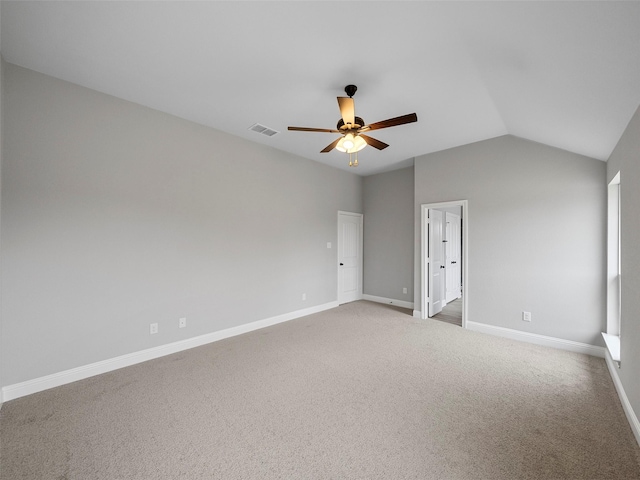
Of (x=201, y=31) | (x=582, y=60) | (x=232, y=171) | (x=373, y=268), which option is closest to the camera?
(x=582, y=60)

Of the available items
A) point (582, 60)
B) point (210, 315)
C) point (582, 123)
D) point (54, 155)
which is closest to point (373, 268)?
point (210, 315)

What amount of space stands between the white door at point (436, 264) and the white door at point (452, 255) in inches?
26.5

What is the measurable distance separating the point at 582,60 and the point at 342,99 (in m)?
1.62

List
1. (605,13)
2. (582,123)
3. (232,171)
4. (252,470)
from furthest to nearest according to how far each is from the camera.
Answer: (232,171) < (582,123) < (252,470) < (605,13)

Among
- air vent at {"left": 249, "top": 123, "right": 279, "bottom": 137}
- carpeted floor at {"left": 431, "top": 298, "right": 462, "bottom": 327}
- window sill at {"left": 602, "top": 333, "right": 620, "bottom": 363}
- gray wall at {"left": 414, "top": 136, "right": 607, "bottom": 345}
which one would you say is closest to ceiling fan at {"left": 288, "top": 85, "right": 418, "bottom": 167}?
air vent at {"left": 249, "top": 123, "right": 279, "bottom": 137}

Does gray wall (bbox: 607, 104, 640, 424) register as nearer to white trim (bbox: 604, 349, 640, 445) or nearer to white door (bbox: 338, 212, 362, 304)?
white trim (bbox: 604, 349, 640, 445)

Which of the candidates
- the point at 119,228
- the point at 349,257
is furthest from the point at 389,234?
the point at 119,228

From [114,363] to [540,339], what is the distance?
5.28m

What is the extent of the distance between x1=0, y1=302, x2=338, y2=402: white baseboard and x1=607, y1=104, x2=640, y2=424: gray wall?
4078 mm

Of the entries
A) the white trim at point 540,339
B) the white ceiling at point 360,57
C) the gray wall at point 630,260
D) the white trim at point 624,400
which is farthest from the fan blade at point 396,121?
the white trim at point 540,339

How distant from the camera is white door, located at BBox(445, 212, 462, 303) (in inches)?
249

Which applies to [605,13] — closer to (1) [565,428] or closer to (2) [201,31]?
(2) [201,31]

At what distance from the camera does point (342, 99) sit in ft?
7.84

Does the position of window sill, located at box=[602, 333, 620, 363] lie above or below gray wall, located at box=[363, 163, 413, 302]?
below
